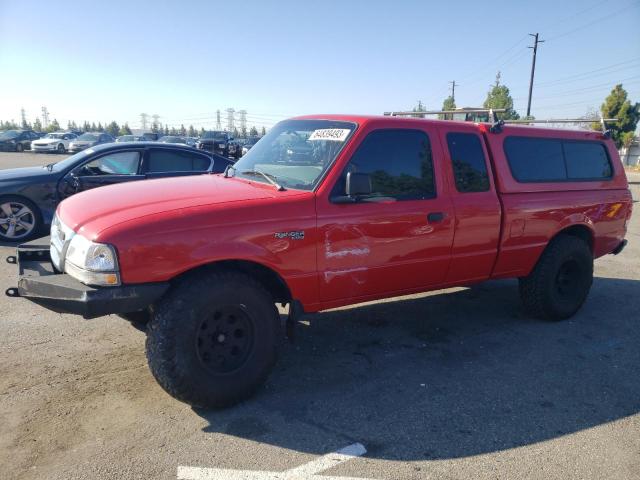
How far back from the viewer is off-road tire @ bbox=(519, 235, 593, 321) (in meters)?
4.88

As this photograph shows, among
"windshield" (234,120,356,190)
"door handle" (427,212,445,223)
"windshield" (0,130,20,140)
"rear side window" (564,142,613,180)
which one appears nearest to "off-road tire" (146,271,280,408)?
"windshield" (234,120,356,190)

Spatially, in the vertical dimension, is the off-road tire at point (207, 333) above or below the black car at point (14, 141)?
below

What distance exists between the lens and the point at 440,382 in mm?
3693

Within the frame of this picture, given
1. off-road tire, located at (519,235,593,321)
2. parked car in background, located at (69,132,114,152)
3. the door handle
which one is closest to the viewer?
the door handle

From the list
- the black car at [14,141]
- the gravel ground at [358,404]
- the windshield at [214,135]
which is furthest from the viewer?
the black car at [14,141]

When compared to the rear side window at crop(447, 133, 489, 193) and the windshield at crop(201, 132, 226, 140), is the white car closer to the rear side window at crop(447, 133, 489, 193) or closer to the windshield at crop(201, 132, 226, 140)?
the windshield at crop(201, 132, 226, 140)

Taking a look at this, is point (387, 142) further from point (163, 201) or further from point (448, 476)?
point (448, 476)

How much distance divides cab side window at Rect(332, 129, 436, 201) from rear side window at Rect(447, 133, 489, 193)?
0.28 m

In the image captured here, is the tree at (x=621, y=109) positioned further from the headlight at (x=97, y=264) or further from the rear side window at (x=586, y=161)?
the headlight at (x=97, y=264)

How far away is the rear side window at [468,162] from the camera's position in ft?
13.7

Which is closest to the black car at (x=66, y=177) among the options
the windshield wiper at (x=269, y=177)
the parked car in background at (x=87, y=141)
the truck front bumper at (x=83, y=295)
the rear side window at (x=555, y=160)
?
the windshield wiper at (x=269, y=177)

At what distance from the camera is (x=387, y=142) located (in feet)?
12.6

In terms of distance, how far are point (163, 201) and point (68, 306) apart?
88 centimetres

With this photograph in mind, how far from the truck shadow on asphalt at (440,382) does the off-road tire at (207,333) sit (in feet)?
0.63
